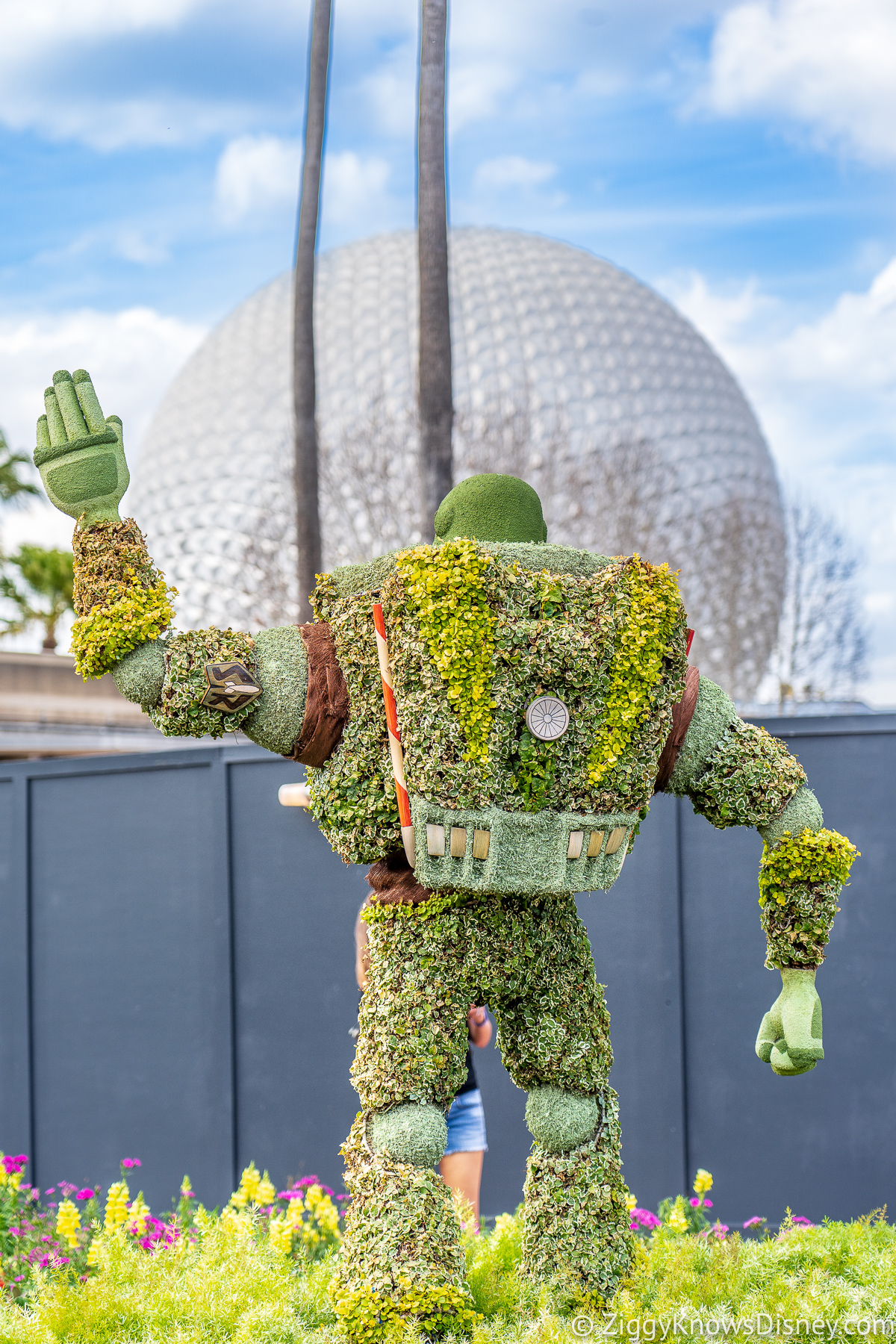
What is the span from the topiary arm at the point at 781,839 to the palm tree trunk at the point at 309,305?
491cm

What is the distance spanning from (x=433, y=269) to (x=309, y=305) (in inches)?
63.6

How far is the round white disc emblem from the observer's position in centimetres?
317

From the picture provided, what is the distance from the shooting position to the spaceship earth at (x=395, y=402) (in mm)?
18438

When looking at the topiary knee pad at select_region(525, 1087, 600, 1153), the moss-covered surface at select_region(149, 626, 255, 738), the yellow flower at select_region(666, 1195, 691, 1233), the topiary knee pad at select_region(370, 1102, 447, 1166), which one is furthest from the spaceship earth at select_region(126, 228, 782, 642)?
the topiary knee pad at select_region(370, 1102, 447, 1166)

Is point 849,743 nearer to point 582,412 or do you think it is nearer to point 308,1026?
point 308,1026

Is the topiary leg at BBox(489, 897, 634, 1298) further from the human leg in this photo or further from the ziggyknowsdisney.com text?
the human leg

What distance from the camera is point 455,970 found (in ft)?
10.8

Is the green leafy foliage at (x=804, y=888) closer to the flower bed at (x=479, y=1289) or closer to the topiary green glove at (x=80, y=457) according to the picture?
the flower bed at (x=479, y=1289)

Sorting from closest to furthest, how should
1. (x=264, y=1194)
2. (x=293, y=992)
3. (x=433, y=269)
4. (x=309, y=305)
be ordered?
(x=264, y=1194)
(x=293, y=992)
(x=433, y=269)
(x=309, y=305)

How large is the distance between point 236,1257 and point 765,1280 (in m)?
1.70

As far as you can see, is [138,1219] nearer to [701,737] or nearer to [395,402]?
[701,737]

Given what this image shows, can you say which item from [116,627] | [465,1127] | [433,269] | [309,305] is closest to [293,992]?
[465,1127]

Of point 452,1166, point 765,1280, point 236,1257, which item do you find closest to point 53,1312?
point 236,1257

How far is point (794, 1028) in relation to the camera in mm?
3484
